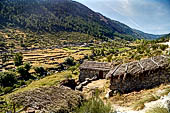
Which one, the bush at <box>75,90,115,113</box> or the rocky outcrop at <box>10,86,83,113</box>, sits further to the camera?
the rocky outcrop at <box>10,86,83,113</box>

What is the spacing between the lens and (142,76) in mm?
10914

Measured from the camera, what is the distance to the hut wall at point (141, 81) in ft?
33.7

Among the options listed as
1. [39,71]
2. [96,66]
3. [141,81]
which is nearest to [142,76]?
[141,81]

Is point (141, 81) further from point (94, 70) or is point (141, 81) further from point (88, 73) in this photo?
point (88, 73)

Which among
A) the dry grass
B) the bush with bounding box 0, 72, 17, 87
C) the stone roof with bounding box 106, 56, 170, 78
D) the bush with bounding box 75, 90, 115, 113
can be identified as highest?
the stone roof with bounding box 106, 56, 170, 78

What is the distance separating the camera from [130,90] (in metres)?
11.5

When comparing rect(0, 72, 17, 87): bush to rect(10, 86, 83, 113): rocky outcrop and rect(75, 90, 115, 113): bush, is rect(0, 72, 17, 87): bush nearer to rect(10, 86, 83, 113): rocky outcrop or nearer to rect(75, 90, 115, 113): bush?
rect(10, 86, 83, 113): rocky outcrop

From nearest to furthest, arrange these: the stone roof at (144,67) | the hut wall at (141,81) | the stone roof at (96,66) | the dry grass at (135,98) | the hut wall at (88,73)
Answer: the dry grass at (135,98)
the hut wall at (141,81)
the stone roof at (144,67)
the stone roof at (96,66)
the hut wall at (88,73)

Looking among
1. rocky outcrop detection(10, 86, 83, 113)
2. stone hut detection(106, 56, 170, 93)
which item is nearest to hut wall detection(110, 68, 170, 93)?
stone hut detection(106, 56, 170, 93)

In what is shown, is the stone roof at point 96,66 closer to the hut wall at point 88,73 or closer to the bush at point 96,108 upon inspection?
the hut wall at point 88,73

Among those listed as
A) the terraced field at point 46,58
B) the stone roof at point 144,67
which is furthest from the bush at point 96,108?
the terraced field at point 46,58

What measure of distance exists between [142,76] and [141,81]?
1.22 ft

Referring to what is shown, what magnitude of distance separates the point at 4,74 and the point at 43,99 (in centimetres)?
3725

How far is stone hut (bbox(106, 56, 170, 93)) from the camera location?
10.3 m
